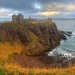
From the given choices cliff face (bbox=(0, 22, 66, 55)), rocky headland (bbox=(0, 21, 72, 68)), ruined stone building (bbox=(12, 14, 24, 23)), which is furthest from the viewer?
ruined stone building (bbox=(12, 14, 24, 23))

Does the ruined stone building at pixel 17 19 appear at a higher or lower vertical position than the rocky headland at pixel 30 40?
higher

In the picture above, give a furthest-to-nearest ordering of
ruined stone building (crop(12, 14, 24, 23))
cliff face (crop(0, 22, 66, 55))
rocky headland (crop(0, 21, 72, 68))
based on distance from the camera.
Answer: ruined stone building (crop(12, 14, 24, 23)) → cliff face (crop(0, 22, 66, 55)) → rocky headland (crop(0, 21, 72, 68))

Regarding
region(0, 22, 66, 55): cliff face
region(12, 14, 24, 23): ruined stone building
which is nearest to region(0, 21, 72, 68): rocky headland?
region(0, 22, 66, 55): cliff face

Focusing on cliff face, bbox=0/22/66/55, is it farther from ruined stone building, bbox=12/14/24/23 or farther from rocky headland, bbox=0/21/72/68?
ruined stone building, bbox=12/14/24/23

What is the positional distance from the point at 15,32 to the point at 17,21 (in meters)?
28.7

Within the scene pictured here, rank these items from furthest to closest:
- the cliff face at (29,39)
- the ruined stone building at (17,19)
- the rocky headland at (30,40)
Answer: the ruined stone building at (17,19)
the cliff face at (29,39)
the rocky headland at (30,40)

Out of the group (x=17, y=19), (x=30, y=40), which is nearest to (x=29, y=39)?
(x=30, y=40)

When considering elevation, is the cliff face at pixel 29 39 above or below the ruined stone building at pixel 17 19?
below

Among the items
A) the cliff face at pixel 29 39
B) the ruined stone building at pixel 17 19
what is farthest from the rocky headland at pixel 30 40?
the ruined stone building at pixel 17 19

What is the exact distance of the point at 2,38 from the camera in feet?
265

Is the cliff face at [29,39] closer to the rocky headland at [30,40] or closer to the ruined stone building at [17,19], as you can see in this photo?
the rocky headland at [30,40]

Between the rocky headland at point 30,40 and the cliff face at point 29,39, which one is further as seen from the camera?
the cliff face at point 29,39

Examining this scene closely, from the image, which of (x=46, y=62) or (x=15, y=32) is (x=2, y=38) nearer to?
(x=15, y=32)

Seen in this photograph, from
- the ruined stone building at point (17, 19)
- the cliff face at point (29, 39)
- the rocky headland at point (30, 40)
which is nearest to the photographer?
the rocky headland at point (30, 40)
